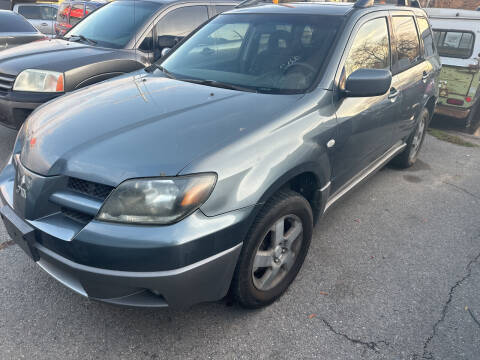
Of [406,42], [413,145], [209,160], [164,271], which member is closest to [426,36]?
[406,42]

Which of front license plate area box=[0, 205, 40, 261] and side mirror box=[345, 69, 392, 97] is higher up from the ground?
side mirror box=[345, 69, 392, 97]

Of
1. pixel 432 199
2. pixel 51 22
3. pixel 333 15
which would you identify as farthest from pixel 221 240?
pixel 51 22

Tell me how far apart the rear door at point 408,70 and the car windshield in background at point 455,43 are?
8.73 ft

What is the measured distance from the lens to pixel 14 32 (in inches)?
271

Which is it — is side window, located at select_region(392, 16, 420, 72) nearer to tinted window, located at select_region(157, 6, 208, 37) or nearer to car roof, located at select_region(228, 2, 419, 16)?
car roof, located at select_region(228, 2, 419, 16)

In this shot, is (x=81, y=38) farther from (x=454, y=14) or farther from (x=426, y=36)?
(x=454, y=14)

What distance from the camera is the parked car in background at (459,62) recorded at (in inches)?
241

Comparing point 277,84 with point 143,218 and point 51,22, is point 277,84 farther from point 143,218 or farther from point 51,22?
point 51,22

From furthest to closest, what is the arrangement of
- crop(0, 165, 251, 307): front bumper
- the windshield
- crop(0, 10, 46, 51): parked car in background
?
crop(0, 10, 46, 51): parked car in background < the windshield < crop(0, 165, 251, 307): front bumper

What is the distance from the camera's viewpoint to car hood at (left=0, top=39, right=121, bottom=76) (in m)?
4.09

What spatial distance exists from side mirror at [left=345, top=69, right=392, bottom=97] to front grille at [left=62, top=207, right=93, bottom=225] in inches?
71.4

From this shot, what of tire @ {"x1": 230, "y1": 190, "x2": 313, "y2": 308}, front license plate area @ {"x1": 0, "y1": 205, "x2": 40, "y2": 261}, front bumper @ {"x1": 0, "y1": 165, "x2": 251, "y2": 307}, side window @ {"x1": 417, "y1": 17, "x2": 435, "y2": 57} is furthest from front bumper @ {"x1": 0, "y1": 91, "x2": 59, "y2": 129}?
side window @ {"x1": 417, "y1": 17, "x2": 435, "y2": 57}

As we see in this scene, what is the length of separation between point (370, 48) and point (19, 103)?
3.49 m

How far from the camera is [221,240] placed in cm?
185
